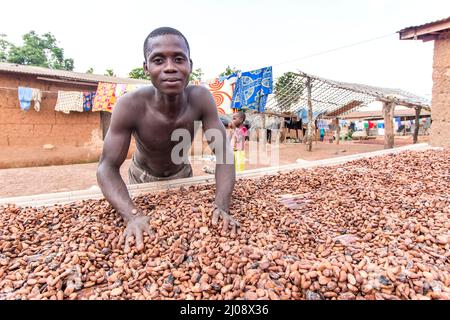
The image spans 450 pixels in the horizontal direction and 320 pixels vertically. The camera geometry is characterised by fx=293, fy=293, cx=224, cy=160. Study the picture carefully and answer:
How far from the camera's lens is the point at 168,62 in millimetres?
1540

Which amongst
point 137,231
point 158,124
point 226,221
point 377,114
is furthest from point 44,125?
point 377,114

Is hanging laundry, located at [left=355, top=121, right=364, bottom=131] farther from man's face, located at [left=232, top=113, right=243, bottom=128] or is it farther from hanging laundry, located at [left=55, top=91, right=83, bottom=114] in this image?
hanging laundry, located at [left=55, top=91, right=83, bottom=114]

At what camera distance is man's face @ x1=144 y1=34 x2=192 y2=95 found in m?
1.54

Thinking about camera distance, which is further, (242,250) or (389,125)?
(389,125)

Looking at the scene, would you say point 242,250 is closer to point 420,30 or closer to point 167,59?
point 167,59

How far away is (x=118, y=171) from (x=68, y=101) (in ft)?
23.3

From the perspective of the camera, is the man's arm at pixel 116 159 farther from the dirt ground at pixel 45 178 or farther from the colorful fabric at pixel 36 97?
the colorful fabric at pixel 36 97

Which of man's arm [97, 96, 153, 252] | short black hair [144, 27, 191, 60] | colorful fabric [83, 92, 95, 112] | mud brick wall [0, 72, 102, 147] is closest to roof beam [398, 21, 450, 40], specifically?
short black hair [144, 27, 191, 60]

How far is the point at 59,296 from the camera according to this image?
40.9 inches

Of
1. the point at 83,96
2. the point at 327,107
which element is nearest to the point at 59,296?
the point at 83,96

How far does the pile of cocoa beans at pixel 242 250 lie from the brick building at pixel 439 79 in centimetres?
320

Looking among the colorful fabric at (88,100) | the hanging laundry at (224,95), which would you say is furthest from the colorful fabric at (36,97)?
the hanging laundry at (224,95)

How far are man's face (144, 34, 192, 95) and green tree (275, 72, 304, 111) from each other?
30.0ft
